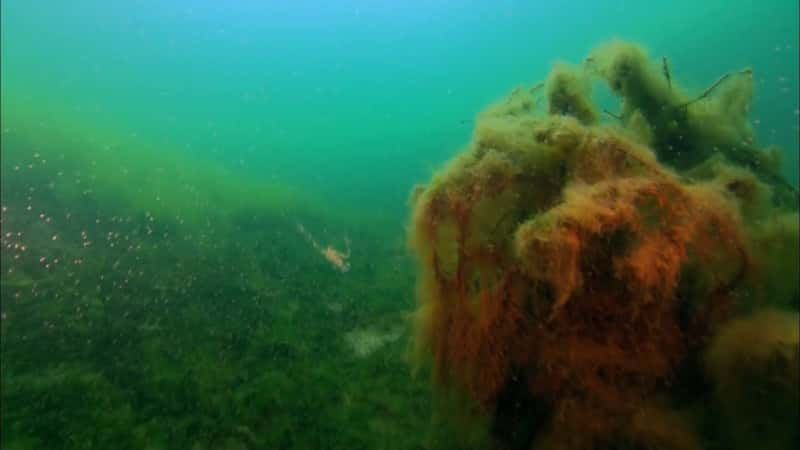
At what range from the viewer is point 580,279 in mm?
2707

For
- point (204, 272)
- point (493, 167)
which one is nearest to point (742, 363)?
point (493, 167)

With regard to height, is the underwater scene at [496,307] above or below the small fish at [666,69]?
below

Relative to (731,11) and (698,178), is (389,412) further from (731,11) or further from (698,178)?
(731,11)

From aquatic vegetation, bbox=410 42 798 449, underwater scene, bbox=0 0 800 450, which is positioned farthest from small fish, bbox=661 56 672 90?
aquatic vegetation, bbox=410 42 798 449

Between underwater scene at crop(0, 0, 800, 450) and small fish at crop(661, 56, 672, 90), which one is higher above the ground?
small fish at crop(661, 56, 672, 90)

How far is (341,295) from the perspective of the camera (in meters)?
10.0

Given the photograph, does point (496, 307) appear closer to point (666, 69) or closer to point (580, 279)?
point (580, 279)

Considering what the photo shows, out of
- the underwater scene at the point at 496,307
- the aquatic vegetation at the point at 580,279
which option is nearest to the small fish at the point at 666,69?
the underwater scene at the point at 496,307

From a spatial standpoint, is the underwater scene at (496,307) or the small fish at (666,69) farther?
the small fish at (666,69)

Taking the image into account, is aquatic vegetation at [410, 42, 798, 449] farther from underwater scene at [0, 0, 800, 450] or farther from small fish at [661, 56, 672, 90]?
small fish at [661, 56, 672, 90]

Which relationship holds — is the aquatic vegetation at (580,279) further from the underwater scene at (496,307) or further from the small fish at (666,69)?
the small fish at (666,69)

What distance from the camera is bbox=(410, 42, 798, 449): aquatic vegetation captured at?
272cm

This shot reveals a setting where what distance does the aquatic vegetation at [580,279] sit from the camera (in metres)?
2.72

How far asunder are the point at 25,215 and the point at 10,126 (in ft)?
65.1
